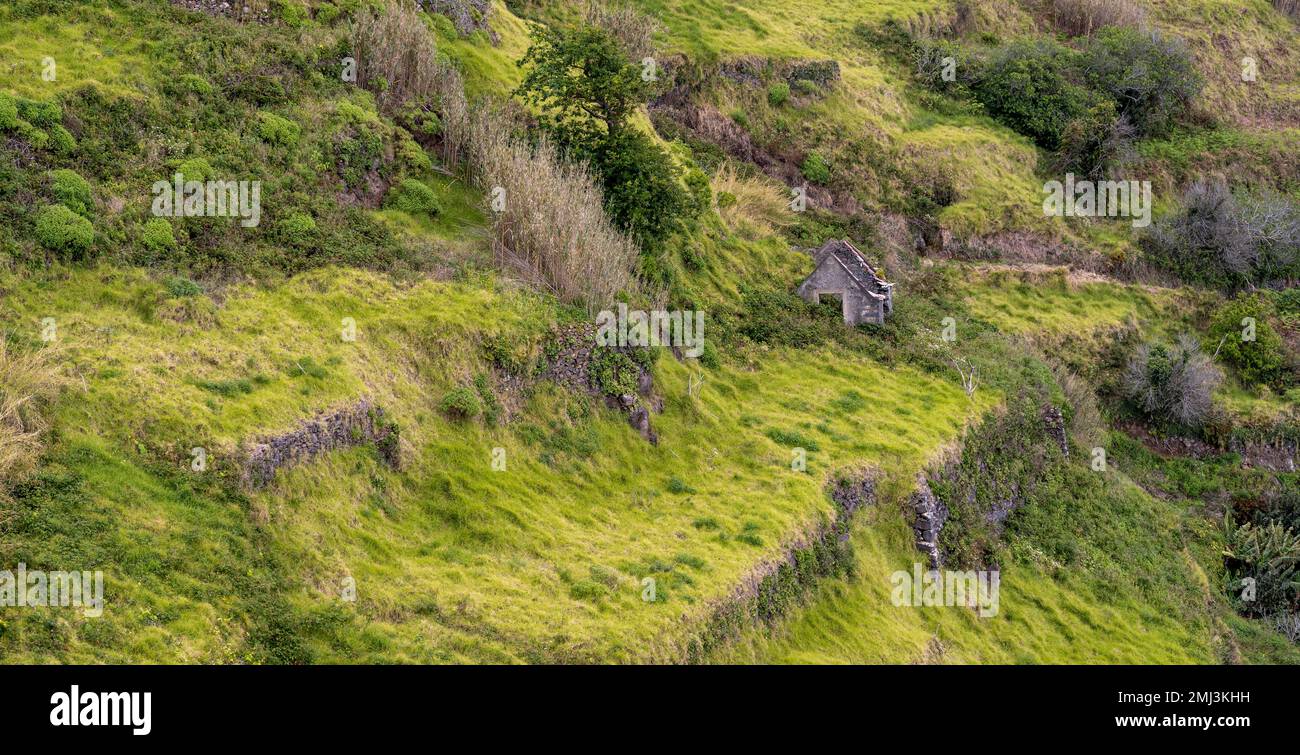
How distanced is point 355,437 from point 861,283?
16961mm

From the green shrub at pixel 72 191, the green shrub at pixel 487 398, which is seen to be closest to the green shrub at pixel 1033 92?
the green shrub at pixel 487 398

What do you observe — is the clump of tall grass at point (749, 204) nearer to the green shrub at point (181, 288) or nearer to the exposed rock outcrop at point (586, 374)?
the exposed rock outcrop at point (586, 374)

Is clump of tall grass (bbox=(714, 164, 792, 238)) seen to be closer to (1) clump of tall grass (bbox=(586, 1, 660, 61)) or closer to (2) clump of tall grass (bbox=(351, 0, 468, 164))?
(1) clump of tall grass (bbox=(586, 1, 660, 61))

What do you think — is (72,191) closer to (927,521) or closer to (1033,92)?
(927,521)

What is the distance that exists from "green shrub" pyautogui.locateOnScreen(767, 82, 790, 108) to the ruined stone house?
10.4 meters

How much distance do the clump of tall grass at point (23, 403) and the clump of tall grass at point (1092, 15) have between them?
4798 cm

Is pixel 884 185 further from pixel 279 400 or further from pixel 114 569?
pixel 114 569

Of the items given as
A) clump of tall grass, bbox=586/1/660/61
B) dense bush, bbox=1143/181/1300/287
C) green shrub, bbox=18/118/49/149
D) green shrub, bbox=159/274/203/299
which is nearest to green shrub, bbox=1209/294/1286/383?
dense bush, bbox=1143/181/1300/287

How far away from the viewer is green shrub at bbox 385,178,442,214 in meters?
25.0

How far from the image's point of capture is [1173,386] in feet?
121

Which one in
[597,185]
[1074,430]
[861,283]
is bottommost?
[1074,430]

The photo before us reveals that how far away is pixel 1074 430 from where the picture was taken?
1323 inches

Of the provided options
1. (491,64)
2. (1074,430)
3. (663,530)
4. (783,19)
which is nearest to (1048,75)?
(783,19)

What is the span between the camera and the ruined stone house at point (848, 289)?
32062mm
